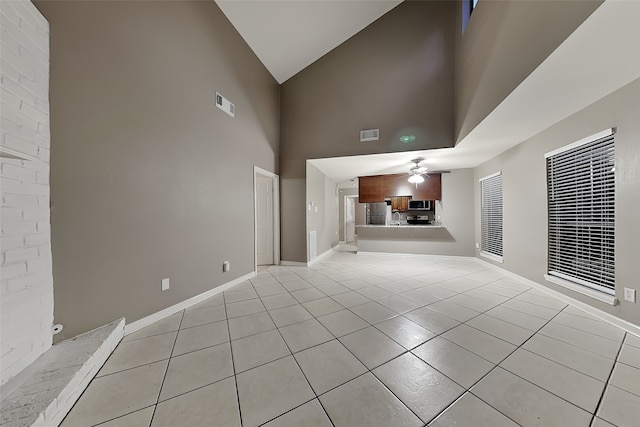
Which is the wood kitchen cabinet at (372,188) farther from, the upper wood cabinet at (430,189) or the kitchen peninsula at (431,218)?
the upper wood cabinet at (430,189)

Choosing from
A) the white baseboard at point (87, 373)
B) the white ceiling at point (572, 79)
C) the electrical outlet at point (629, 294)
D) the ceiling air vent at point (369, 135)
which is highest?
the ceiling air vent at point (369, 135)

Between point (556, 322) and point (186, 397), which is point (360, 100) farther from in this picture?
point (186, 397)

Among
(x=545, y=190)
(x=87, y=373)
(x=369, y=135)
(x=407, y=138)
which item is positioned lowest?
(x=87, y=373)

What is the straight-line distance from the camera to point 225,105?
3336mm

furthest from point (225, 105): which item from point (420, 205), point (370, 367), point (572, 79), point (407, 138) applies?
point (420, 205)

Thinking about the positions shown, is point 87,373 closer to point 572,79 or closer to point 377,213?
point 572,79

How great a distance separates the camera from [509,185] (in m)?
3.97

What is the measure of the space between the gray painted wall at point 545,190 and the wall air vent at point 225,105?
4730 millimetres

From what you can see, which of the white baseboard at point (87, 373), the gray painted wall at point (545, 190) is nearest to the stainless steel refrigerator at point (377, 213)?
the gray painted wall at point (545, 190)

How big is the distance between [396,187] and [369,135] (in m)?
2.30

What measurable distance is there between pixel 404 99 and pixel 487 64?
66.1 inches

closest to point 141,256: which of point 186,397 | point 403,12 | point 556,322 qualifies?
point 186,397

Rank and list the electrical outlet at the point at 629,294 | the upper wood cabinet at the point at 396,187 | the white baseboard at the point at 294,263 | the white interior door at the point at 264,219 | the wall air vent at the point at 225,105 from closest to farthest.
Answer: the electrical outlet at the point at 629,294 < the wall air vent at the point at 225,105 < the white baseboard at the point at 294,263 < the white interior door at the point at 264,219 < the upper wood cabinet at the point at 396,187

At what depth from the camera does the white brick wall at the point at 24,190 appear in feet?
4.22
